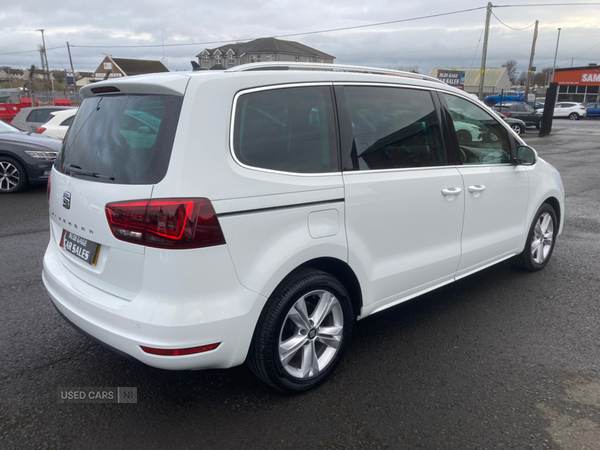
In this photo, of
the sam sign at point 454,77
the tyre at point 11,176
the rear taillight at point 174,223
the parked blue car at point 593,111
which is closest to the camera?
the rear taillight at point 174,223

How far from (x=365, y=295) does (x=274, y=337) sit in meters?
0.75

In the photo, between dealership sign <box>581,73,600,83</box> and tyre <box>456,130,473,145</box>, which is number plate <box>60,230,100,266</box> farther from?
dealership sign <box>581,73,600,83</box>

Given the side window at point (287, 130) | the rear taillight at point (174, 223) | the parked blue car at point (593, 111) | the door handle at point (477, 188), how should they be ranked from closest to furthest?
the rear taillight at point (174, 223) → the side window at point (287, 130) → the door handle at point (477, 188) → the parked blue car at point (593, 111)

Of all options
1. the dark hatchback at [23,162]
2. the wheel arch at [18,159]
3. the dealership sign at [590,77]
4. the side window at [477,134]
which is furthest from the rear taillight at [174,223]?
the dealership sign at [590,77]

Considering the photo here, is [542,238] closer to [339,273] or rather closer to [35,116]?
[339,273]

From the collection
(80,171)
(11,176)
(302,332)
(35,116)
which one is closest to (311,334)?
(302,332)

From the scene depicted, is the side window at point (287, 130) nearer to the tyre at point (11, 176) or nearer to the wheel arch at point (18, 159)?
the wheel arch at point (18, 159)

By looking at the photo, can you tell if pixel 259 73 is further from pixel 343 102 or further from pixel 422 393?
pixel 422 393

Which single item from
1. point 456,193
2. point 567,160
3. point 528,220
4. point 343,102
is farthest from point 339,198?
point 567,160

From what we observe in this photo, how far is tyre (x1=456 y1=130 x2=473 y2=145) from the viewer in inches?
146

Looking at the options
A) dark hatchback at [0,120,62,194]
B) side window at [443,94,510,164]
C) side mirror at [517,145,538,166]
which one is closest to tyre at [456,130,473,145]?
side window at [443,94,510,164]

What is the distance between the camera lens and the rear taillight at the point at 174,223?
2193 millimetres

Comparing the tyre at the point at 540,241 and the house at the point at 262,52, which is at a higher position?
the house at the point at 262,52

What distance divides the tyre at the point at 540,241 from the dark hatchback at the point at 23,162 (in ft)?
25.4
